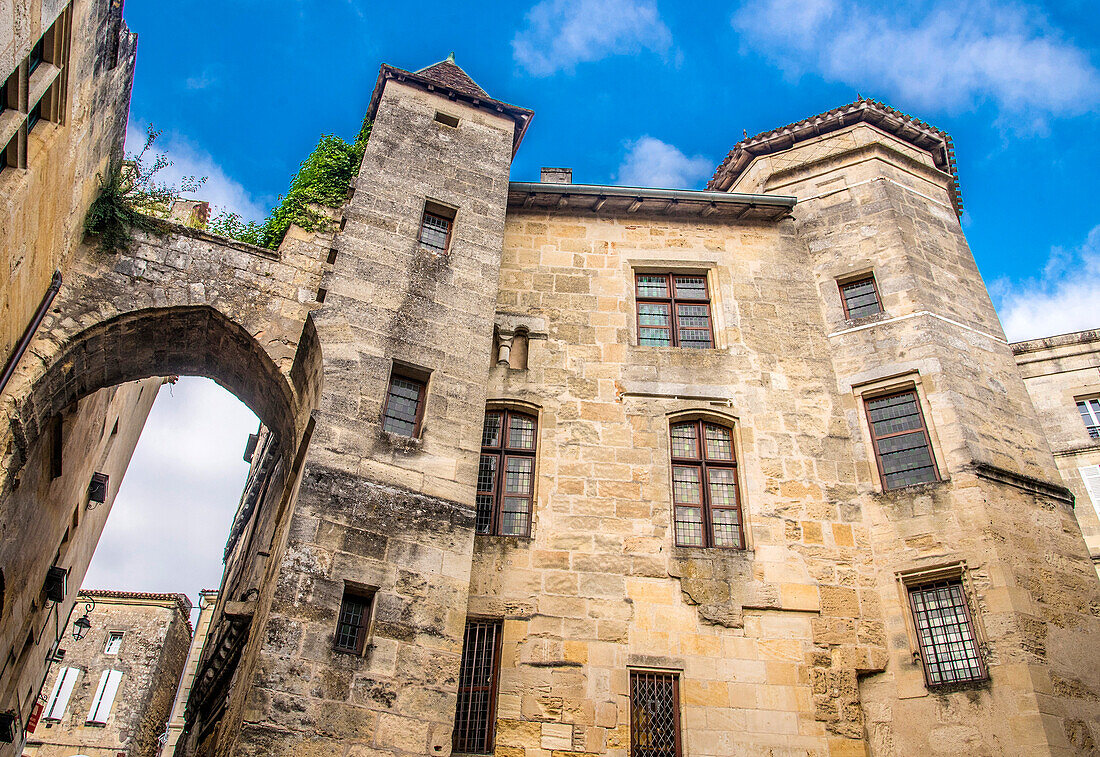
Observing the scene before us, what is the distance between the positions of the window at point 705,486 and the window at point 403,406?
11.4 ft

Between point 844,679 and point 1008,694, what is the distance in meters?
1.59

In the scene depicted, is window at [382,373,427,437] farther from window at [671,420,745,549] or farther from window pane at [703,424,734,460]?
window pane at [703,424,734,460]

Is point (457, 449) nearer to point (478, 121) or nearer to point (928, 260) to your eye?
point (478, 121)

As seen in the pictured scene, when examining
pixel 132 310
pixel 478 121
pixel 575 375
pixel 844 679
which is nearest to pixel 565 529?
pixel 575 375

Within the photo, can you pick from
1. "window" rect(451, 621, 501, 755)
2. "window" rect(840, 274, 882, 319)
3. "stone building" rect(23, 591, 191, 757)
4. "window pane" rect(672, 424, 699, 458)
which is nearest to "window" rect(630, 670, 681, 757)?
"window" rect(451, 621, 501, 755)

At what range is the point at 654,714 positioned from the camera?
8.48m

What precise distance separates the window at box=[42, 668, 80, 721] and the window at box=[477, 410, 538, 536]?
22.3 m

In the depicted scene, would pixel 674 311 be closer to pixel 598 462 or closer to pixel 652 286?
pixel 652 286

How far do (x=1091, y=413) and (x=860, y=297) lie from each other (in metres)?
7.57

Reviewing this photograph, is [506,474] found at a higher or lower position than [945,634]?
higher

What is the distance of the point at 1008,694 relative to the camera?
800 cm

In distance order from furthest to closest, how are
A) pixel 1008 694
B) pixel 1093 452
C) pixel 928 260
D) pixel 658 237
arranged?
pixel 1093 452, pixel 658 237, pixel 928 260, pixel 1008 694

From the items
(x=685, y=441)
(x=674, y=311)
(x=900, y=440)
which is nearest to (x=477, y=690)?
(x=685, y=441)

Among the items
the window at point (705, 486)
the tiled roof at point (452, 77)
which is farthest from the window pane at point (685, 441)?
the tiled roof at point (452, 77)
